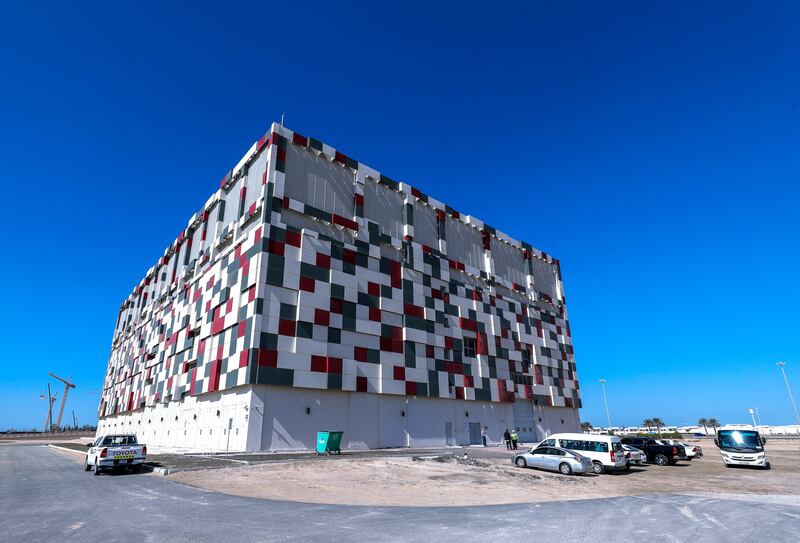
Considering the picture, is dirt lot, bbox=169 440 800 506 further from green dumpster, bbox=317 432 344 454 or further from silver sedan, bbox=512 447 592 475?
green dumpster, bbox=317 432 344 454

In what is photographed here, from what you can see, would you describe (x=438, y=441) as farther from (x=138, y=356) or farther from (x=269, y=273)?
(x=138, y=356)

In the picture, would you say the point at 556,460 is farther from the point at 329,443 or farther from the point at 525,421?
the point at 525,421

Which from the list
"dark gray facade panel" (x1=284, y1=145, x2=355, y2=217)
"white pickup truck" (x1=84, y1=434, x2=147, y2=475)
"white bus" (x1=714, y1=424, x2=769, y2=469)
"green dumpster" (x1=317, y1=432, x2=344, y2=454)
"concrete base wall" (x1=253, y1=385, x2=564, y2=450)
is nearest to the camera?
"white pickup truck" (x1=84, y1=434, x2=147, y2=475)

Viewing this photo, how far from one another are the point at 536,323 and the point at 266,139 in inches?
1662

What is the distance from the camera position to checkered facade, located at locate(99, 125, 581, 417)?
34.7 m

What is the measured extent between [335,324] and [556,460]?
66.3 feet

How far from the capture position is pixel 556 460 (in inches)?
931

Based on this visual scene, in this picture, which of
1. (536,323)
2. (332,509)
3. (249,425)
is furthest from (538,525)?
(536,323)

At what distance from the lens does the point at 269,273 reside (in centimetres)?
3403

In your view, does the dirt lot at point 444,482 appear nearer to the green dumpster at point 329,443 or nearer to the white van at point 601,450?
the white van at point 601,450

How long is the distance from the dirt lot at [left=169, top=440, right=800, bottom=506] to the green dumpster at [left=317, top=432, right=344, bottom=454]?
471 cm

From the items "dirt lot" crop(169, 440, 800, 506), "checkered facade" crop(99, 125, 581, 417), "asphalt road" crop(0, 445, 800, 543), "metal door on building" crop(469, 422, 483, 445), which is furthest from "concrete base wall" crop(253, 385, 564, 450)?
"asphalt road" crop(0, 445, 800, 543)

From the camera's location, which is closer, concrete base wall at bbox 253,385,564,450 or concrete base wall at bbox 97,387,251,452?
concrete base wall at bbox 97,387,251,452

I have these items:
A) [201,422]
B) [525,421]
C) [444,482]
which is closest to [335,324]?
[201,422]
